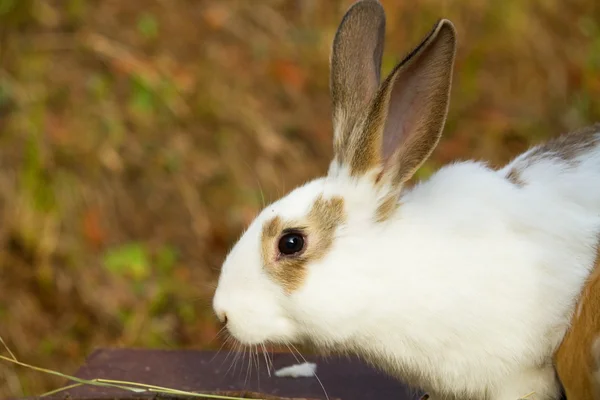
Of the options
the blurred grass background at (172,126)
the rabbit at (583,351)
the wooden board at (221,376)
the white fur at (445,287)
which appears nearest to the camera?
the rabbit at (583,351)

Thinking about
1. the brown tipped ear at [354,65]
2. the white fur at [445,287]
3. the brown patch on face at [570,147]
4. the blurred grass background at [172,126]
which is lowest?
the white fur at [445,287]

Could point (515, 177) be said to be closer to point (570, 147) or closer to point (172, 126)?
point (570, 147)

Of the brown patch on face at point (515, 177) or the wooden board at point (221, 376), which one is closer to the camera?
the brown patch on face at point (515, 177)

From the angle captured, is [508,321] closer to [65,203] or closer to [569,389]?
[569,389]

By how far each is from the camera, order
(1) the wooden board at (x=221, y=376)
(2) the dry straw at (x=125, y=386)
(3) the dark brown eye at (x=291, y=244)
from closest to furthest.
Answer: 1. (3) the dark brown eye at (x=291, y=244)
2. (2) the dry straw at (x=125, y=386)
3. (1) the wooden board at (x=221, y=376)

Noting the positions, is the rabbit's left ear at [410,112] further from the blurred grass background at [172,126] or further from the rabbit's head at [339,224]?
the blurred grass background at [172,126]

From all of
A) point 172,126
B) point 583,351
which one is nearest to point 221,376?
point 583,351

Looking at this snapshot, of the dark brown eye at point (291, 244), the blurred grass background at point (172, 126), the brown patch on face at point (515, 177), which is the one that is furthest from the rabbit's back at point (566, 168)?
the blurred grass background at point (172, 126)

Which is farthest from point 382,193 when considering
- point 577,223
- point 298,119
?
point 298,119
